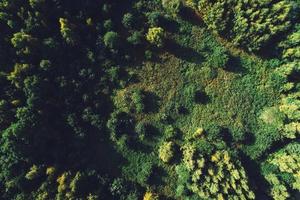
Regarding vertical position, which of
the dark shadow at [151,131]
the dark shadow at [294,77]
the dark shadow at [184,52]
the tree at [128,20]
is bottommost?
the dark shadow at [151,131]

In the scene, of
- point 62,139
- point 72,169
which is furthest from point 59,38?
point 72,169

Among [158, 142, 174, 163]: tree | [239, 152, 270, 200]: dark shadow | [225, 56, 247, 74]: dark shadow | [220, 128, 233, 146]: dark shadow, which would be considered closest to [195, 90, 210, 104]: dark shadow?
[220, 128, 233, 146]: dark shadow

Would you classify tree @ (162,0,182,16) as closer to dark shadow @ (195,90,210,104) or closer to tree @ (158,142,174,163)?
dark shadow @ (195,90,210,104)

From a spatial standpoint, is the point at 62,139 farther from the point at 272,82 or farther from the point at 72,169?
the point at 272,82

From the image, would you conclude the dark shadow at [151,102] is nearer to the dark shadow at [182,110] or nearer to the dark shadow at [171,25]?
the dark shadow at [182,110]

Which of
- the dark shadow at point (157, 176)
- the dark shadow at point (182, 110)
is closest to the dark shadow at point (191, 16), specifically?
the dark shadow at point (182, 110)

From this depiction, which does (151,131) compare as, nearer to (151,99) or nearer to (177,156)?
(151,99)

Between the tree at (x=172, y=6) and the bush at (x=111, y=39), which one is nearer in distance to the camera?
the bush at (x=111, y=39)

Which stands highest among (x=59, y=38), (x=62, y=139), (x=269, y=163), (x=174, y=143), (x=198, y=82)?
(x=59, y=38)
